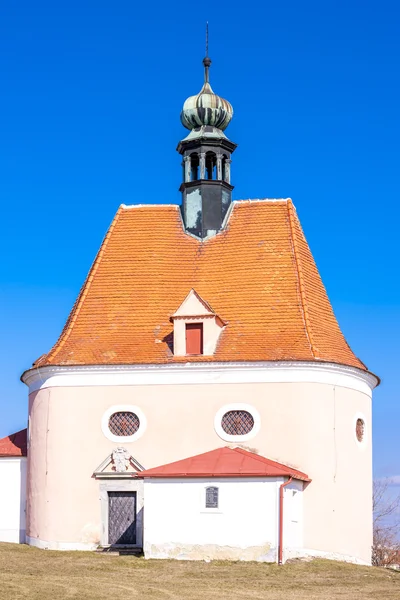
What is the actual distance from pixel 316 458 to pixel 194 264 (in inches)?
306

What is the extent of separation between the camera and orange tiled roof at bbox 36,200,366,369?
110ft

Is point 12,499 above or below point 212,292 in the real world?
below

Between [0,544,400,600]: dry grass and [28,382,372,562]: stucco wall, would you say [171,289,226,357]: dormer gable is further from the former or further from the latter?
[0,544,400,600]: dry grass

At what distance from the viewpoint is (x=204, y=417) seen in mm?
33062

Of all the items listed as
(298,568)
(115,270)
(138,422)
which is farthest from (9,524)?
(298,568)

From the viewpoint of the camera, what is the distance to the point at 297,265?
3516 centimetres

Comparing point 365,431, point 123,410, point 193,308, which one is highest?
point 193,308

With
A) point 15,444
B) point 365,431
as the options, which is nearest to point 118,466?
point 15,444

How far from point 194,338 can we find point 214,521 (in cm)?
588

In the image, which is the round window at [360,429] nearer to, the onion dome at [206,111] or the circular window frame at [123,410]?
the circular window frame at [123,410]

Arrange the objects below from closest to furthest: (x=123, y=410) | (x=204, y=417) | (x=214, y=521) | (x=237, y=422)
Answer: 1. (x=214, y=521)
2. (x=237, y=422)
3. (x=204, y=417)
4. (x=123, y=410)

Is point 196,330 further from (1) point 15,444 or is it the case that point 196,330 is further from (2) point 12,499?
(2) point 12,499

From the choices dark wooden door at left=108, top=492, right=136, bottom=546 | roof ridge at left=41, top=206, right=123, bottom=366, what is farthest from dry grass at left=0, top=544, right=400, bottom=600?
roof ridge at left=41, top=206, right=123, bottom=366

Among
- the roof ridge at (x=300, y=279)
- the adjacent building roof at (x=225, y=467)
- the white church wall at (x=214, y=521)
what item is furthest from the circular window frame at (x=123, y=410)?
the roof ridge at (x=300, y=279)
